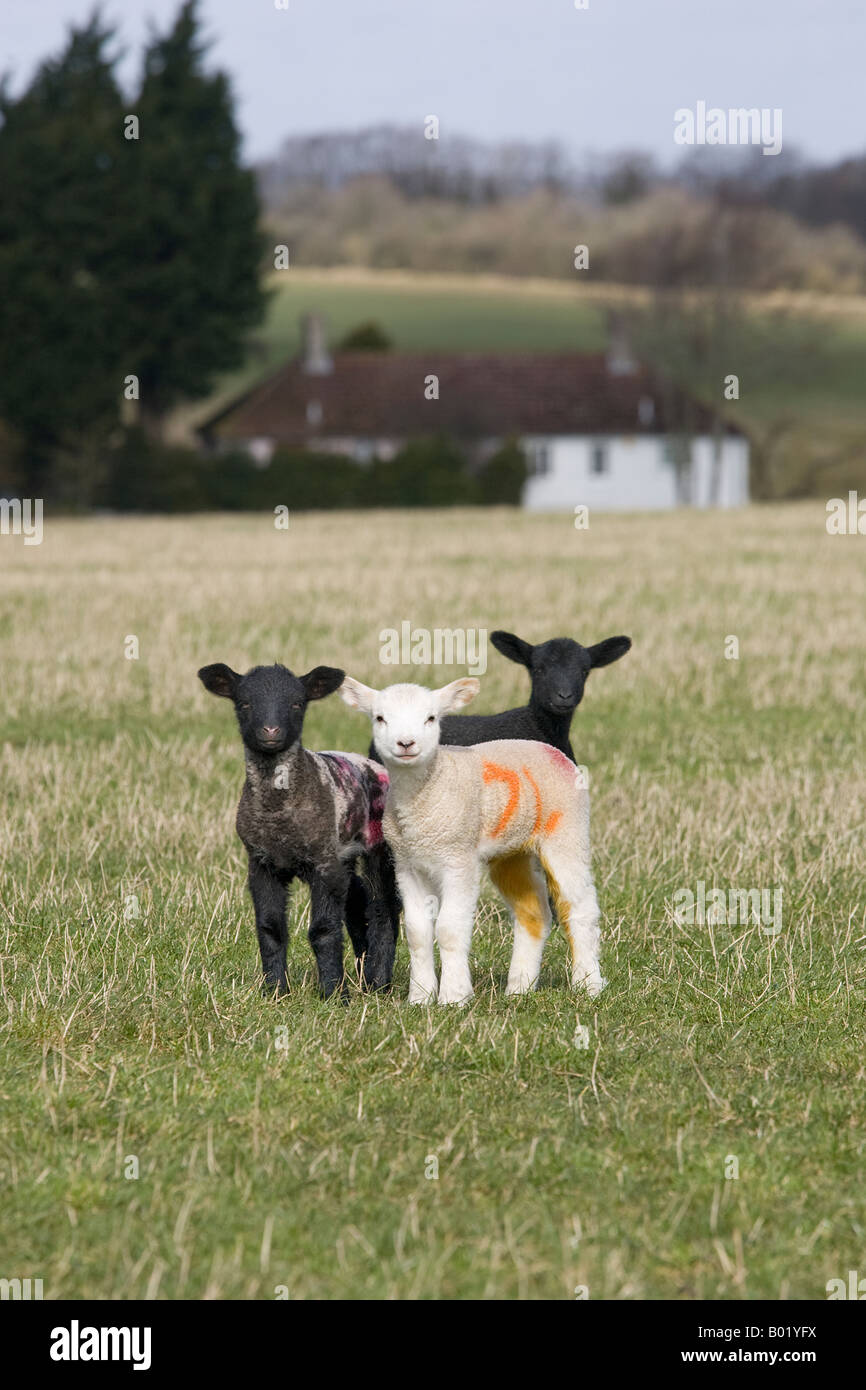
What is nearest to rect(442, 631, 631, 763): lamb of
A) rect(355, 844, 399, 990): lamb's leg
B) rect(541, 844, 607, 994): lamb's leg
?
rect(541, 844, 607, 994): lamb's leg

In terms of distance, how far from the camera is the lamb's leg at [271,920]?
289 inches

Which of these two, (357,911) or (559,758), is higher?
(559,758)

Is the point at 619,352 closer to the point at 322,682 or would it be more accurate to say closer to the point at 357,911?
→ the point at 357,911

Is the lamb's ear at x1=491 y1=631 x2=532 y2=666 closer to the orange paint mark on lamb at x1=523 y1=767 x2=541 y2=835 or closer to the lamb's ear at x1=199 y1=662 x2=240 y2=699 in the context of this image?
the orange paint mark on lamb at x1=523 y1=767 x2=541 y2=835

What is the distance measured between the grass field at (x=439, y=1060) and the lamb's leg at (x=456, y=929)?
12 centimetres

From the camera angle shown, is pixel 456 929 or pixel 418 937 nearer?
pixel 456 929

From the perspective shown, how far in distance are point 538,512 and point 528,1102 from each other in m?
51.7

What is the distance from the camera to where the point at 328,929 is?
24.3 ft

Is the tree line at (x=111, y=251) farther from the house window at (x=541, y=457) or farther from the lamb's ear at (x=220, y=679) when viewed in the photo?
the lamb's ear at (x=220, y=679)

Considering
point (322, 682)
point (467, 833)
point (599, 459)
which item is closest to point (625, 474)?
point (599, 459)

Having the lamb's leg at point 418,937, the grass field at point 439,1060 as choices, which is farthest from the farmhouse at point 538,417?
the lamb's leg at point 418,937

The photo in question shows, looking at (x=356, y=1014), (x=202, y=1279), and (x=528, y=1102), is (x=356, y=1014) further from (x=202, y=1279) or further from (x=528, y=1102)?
(x=202, y=1279)

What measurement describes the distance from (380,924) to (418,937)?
527mm

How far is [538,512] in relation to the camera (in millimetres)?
57344
